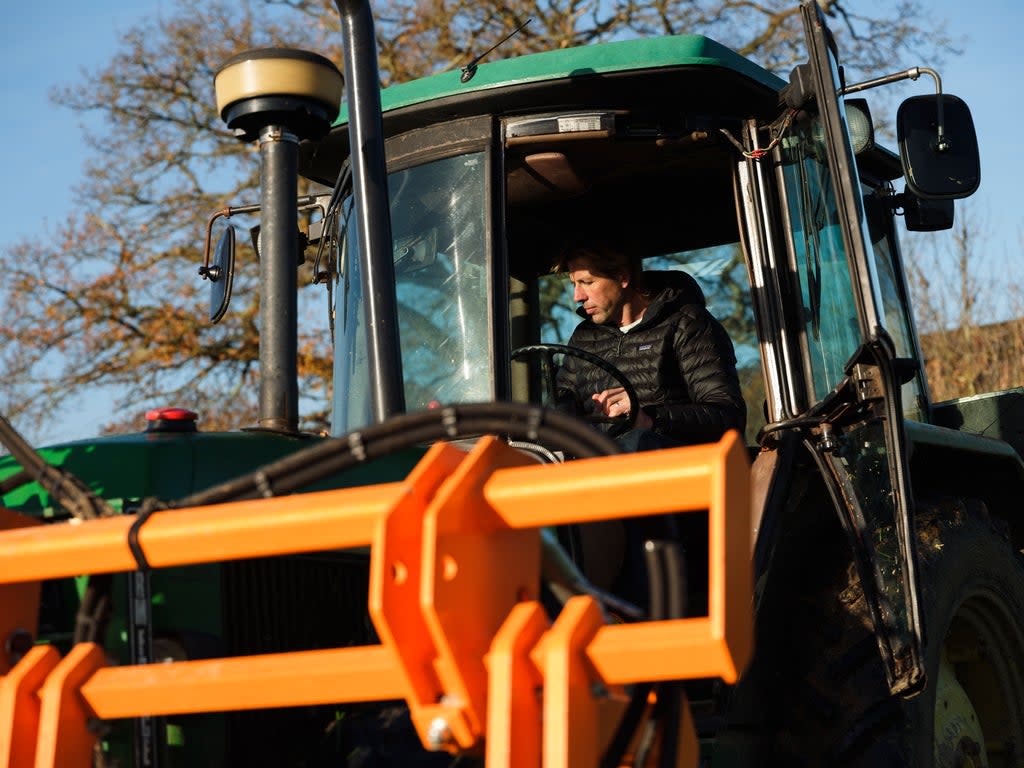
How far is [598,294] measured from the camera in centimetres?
406

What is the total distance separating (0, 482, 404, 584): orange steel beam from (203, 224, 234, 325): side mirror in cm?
169

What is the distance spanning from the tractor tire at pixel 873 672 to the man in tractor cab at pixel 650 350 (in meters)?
0.47

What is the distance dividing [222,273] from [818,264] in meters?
1.56

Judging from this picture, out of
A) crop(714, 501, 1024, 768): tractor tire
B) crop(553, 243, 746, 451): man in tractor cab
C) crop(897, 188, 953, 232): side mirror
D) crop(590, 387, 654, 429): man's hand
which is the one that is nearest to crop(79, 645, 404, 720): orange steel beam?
crop(714, 501, 1024, 768): tractor tire

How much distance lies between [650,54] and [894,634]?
4.76ft

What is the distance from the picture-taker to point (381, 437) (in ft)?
6.00

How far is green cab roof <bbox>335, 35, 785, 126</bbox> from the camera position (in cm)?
324

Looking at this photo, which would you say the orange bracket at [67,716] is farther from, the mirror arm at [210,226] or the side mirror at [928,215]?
the side mirror at [928,215]

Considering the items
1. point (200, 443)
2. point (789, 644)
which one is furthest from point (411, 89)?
point (789, 644)

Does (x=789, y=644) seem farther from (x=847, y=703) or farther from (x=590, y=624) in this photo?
(x=590, y=624)

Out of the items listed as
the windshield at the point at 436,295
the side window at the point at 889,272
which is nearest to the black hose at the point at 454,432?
the windshield at the point at 436,295

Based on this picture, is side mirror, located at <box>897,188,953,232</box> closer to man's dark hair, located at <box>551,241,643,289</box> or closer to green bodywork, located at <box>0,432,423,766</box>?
man's dark hair, located at <box>551,241,643,289</box>

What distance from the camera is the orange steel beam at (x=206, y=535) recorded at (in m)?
1.75

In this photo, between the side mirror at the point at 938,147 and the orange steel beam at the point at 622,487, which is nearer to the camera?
the orange steel beam at the point at 622,487
